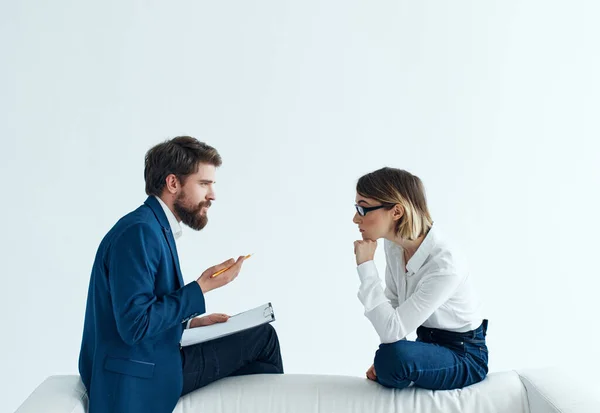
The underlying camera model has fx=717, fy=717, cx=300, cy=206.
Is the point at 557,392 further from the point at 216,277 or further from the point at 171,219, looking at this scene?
the point at 171,219

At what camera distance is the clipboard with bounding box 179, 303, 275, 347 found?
99.0 inches

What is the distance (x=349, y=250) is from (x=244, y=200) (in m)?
0.71

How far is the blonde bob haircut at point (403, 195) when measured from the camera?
2.61m

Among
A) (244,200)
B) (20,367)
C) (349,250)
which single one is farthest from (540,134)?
(20,367)

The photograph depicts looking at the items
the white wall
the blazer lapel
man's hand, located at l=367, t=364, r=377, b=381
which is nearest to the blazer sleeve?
the blazer lapel

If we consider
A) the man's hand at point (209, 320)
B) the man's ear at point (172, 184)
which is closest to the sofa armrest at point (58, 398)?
the man's hand at point (209, 320)

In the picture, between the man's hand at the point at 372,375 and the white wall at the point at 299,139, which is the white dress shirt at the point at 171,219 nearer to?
the man's hand at the point at 372,375

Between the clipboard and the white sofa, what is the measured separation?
184 millimetres

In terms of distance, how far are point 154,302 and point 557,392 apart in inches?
53.9

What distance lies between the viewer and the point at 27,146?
431 centimetres

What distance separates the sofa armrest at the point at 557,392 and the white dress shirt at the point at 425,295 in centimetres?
28

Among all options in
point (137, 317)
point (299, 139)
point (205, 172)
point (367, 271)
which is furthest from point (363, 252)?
point (299, 139)

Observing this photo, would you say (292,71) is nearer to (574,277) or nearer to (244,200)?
(244,200)

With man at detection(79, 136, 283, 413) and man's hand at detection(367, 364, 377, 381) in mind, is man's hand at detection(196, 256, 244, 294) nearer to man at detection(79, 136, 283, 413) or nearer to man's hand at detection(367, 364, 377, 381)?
man at detection(79, 136, 283, 413)
